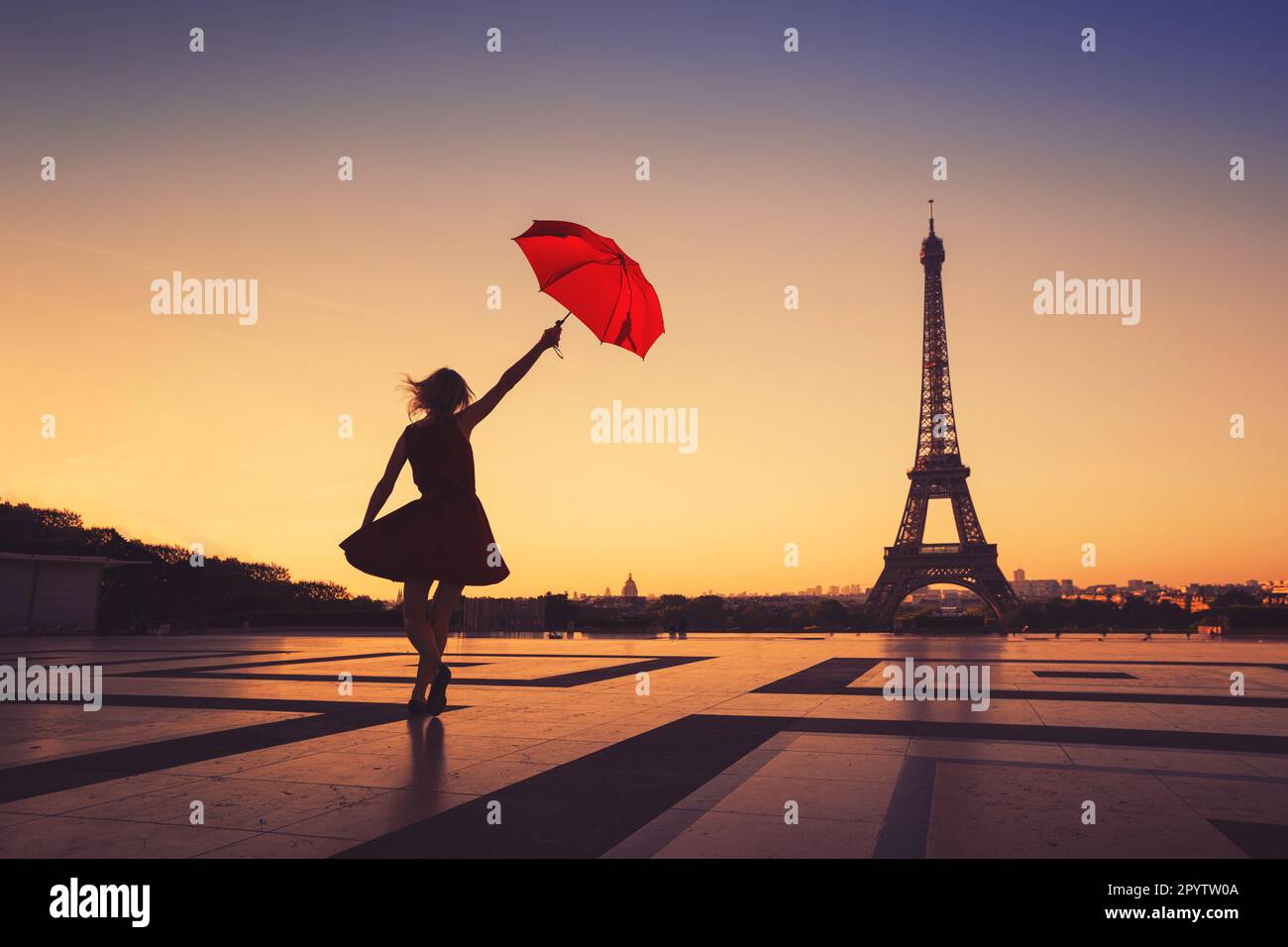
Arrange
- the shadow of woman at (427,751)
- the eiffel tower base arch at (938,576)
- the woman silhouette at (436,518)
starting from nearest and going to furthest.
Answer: the shadow of woman at (427,751), the woman silhouette at (436,518), the eiffel tower base arch at (938,576)

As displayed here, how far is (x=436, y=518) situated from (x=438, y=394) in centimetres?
99

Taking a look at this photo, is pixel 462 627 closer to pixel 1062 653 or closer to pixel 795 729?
pixel 1062 653

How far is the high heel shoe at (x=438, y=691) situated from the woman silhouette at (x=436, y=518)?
30 centimetres

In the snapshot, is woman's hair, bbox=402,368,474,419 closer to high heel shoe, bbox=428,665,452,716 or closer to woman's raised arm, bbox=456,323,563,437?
woman's raised arm, bbox=456,323,563,437

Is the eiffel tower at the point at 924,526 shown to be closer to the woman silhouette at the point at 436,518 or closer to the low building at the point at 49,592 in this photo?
the low building at the point at 49,592

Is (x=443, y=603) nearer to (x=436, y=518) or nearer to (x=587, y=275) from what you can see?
(x=436, y=518)

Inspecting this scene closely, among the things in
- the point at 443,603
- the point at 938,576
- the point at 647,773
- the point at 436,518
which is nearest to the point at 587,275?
the point at 436,518

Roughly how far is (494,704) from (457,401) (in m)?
3.01

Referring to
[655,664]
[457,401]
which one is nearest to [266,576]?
[655,664]

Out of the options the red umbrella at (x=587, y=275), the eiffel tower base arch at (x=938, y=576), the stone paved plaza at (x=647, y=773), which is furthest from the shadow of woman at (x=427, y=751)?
the eiffel tower base arch at (x=938, y=576)

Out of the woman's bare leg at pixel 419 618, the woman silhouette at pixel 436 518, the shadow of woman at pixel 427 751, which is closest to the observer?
the shadow of woman at pixel 427 751

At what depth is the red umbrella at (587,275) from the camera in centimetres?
648

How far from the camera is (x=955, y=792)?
4.29 m

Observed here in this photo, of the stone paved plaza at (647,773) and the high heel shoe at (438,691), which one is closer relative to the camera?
the stone paved plaza at (647,773)
